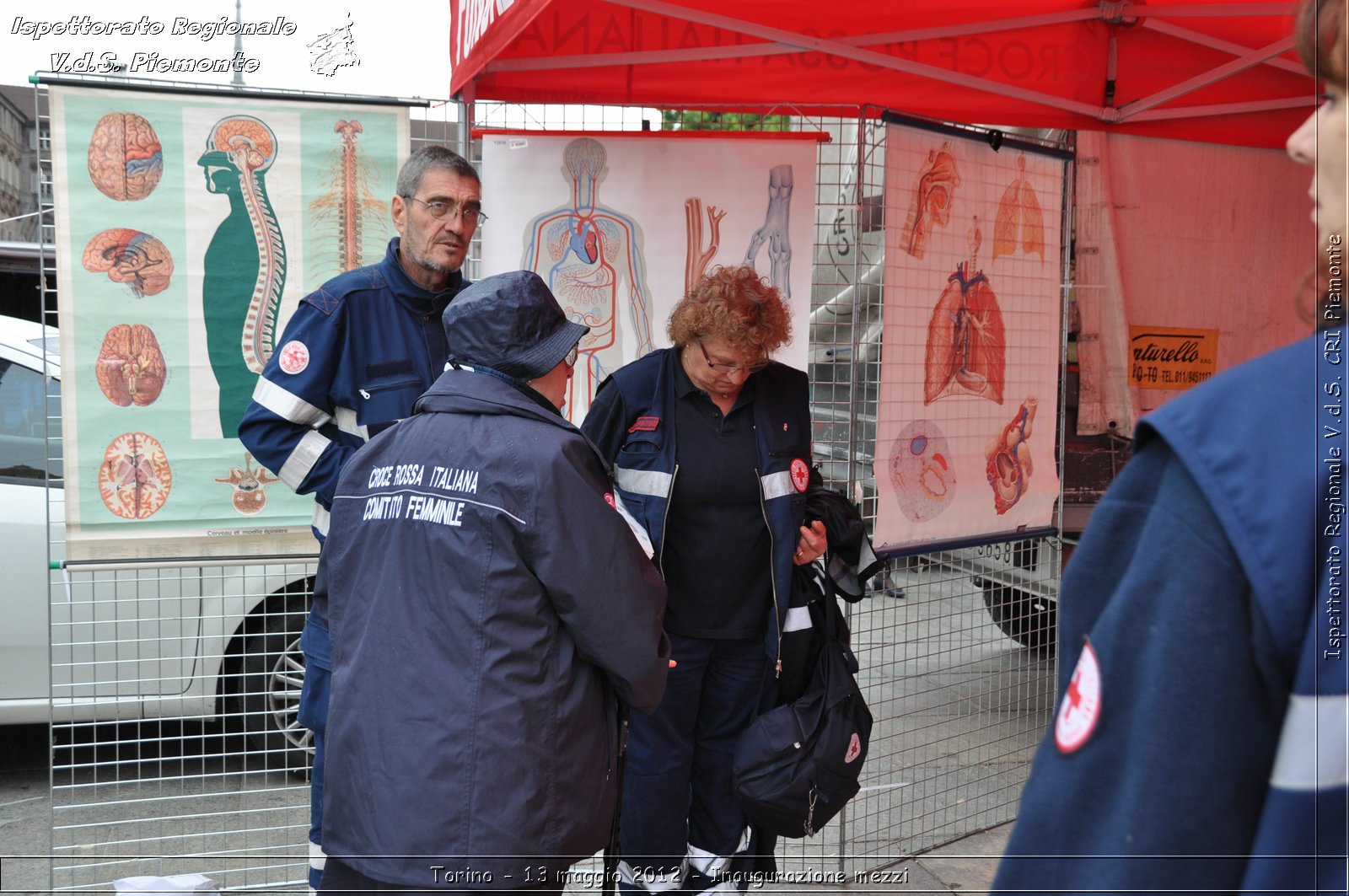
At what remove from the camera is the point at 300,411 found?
284 cm

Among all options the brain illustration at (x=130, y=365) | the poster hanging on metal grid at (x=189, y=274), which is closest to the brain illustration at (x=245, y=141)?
the poster hanging on metal grid at (x=189, y=274)

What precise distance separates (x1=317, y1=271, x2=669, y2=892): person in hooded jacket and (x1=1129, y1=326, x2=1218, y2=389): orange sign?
10.4ft

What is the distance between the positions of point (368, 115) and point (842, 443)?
2.03m

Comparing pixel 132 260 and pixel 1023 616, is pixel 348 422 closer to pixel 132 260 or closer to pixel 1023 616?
pixel 132 260

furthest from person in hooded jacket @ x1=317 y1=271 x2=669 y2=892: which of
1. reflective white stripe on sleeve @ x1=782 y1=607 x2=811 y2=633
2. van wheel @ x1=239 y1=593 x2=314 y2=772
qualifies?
van wheel @ x1=239 y1=593 x2=314 y2=772

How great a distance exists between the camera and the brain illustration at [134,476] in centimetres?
334

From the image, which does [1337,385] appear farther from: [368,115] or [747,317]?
[368,115]

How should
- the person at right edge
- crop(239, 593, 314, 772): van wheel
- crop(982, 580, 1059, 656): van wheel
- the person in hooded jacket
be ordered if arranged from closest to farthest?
the person at right edge
the person in hooded jacket
crop(239, 593, 314, 772): van wheel
crop(982, 580, 1059, 656): van wheel

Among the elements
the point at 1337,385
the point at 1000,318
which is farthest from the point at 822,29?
the point at 1337,385

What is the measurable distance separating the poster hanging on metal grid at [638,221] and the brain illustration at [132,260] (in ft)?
3.31

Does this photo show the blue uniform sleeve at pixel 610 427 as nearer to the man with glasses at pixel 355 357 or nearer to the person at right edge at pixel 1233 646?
the man with glasses at pixel 355 357

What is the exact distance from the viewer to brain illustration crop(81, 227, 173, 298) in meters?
3.30

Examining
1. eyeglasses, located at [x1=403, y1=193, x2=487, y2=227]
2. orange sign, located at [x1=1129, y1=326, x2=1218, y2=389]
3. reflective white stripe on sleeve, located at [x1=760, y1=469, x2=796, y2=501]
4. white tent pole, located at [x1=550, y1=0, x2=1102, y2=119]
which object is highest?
white tent pole, located at [x1=550, y1=0, x2=1102, y2=119]

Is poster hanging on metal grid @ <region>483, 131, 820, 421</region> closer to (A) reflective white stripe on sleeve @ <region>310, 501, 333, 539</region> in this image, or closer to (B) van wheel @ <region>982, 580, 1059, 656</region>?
(A) reflective white stripe on sleeve @ <region>310, 501, 333, 539</region>
